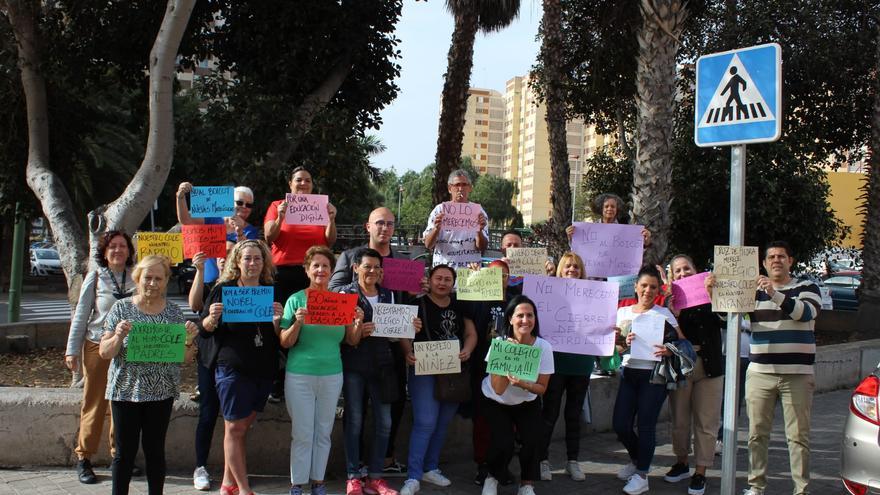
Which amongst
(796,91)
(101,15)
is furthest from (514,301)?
(796,91)

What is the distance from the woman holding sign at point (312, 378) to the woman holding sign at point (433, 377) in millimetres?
623

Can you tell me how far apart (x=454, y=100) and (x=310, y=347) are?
911cm

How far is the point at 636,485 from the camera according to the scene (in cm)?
571

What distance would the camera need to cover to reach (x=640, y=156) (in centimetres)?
888

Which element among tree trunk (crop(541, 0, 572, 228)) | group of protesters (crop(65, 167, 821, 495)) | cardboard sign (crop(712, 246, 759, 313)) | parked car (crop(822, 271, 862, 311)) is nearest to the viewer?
cardboard sign (crop(712, 246, 759, 313))

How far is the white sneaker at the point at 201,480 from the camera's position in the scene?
210 inches

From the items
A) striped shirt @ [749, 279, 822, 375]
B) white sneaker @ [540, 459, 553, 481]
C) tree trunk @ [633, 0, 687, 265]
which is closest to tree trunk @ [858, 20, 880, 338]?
tree trunk @ [633, 0, 687, 265]

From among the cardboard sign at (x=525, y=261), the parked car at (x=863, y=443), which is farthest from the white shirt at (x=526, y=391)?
the parked car at (x=863, y=443)

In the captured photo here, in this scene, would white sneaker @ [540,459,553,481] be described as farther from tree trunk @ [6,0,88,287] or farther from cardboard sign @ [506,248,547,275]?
tree trunk @ [6,0,88,287]

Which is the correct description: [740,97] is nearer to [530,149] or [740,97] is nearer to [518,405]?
[518,405]

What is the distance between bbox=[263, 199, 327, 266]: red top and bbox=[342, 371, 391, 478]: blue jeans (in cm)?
128

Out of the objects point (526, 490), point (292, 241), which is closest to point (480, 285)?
point (526, 490)

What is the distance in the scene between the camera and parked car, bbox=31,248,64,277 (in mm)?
33500

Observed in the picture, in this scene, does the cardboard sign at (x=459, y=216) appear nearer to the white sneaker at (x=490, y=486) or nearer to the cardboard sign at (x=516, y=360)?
the cardboard sign at (x=516, y=360)
